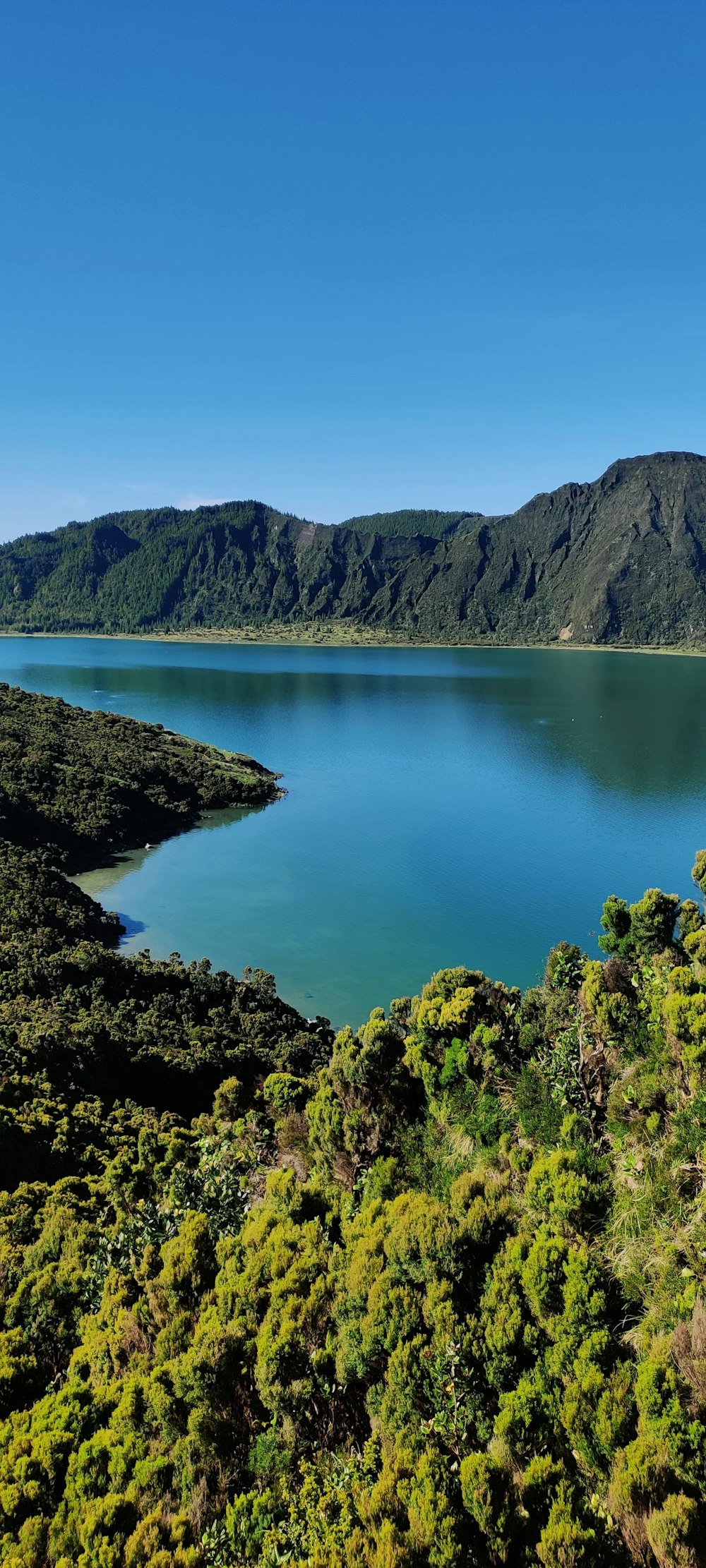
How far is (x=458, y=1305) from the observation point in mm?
10086

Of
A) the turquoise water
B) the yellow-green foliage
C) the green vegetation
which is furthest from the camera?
the green vegetation

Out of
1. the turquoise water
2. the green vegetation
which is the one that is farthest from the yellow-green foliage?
the green vegetation

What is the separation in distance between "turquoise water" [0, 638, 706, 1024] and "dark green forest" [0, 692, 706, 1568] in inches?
534

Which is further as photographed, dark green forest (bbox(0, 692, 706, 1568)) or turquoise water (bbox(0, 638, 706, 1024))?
turquoise water (bbox(0, 638, 706, 1024))

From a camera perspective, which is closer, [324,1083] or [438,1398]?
[438,1398]

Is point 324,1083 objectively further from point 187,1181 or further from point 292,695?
point 292,695

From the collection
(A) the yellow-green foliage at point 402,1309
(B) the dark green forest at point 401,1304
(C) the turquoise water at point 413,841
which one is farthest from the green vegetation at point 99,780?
(A) the yellow-green foliage at point 402,1309

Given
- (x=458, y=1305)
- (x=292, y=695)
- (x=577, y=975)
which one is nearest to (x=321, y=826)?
(x=577, y=975)

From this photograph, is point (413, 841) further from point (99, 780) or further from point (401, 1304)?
point (401, 1304)

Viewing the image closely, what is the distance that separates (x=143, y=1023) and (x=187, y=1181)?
520 inches

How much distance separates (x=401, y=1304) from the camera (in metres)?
9.95

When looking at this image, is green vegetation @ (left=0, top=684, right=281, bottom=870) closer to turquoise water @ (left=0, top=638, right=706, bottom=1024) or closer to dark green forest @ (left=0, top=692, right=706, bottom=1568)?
turquoise water @ (left=0, top=638, right=706, bottom=1024)

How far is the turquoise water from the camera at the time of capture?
1382 inches

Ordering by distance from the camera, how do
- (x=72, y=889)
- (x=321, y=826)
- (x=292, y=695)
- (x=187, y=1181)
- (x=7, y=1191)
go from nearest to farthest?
(x=187, y=1181)
(x=7, y=1191)
(x=72, y=889)
(x=321, y=826)
(x=292, y=695)
